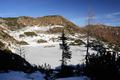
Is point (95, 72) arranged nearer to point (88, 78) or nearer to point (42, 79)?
point (88, 78)

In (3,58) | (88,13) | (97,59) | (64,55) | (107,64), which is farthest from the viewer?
(64,55)

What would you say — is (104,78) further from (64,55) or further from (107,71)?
(64,55)

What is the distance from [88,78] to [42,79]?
563cm

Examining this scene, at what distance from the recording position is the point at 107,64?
2350 centimetres

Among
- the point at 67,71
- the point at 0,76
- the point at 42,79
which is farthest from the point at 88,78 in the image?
the point at 67,71

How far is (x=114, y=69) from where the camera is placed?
74.9 ft

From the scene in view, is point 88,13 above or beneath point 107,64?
above

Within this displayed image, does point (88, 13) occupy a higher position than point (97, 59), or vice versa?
point (88, 13)

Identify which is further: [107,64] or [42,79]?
[42,79]

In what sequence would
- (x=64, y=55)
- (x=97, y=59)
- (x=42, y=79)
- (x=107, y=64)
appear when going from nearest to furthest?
1. (x=107, y=64)
2. (x=97, y=59)
3. (x=42, y=79)
4. (x=64, y=55)

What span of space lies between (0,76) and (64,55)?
33.4 metres

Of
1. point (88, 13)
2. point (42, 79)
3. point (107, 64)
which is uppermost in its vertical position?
point (88, 13)

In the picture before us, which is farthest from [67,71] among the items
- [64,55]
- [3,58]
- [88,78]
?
[64,55]

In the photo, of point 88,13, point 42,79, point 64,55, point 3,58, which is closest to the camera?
point 42,79
